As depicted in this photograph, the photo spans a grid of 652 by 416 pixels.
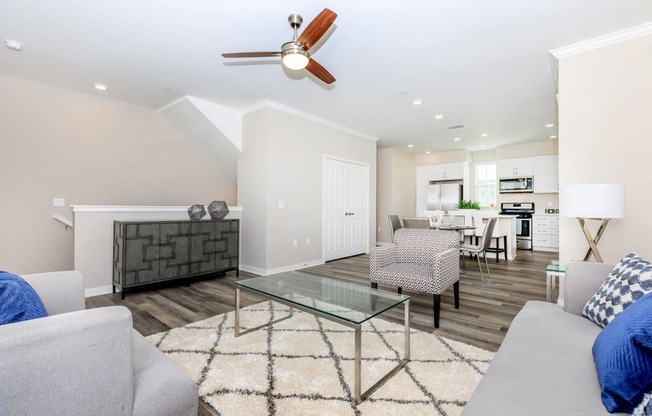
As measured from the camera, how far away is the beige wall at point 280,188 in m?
4.64

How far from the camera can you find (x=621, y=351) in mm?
979

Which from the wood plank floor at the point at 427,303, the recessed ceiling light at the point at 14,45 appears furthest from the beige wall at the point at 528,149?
the recessed ceiling light at the point at 14,45

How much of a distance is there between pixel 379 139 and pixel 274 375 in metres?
5.98

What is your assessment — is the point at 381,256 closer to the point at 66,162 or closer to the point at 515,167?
the point at 66,162

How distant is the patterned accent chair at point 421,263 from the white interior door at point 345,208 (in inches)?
95.9

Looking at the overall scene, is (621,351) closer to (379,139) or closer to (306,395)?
(306,395)

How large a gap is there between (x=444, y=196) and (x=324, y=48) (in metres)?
6.19

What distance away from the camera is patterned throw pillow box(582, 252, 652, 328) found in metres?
1.37

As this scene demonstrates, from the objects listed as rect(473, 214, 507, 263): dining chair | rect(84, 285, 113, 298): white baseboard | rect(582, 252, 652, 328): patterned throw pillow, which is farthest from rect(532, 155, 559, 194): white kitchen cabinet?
rect(84, 285, 113, 298): white baseboard

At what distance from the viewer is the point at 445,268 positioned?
8.91ft

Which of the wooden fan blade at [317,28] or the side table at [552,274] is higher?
the wooden fan blade at [317,28]

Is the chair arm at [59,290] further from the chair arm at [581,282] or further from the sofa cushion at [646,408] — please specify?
the chair arm at [581,282]

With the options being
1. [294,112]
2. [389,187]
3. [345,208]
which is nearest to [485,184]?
[389,187]

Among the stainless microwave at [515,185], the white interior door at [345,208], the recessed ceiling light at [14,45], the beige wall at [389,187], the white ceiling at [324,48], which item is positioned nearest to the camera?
the white ceiling at [324,48]
